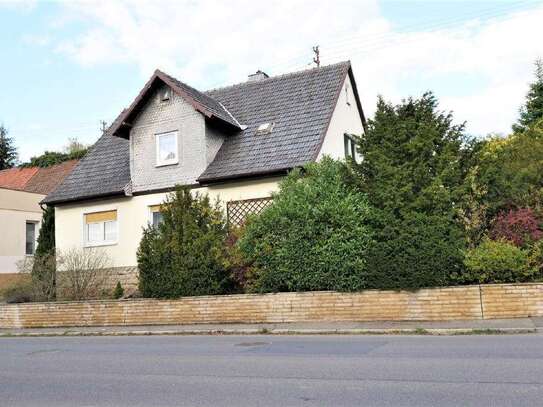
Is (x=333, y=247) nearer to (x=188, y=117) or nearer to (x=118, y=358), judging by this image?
(x=118, y=358)

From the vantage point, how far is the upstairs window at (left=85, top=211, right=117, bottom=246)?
73.8 feet

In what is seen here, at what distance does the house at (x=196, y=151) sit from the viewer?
65.3ft

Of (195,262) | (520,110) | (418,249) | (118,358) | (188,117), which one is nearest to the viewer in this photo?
(118,358)

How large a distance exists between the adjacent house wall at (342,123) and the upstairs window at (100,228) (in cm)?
877

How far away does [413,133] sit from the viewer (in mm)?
14953

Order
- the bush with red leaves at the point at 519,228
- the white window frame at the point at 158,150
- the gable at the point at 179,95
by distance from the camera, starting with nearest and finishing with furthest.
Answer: the bush with red leaves at the point at 519,228
the gable at the point at 179,95
the white window frame at the point at 158,150

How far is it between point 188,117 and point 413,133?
9.33 m

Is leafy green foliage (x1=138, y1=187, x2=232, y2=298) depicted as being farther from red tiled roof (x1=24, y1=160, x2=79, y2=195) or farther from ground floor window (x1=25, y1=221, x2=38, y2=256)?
red tiled roof (x1=24, y1=160, x2=79, y2=195)

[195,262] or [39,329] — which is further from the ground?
[195,262]

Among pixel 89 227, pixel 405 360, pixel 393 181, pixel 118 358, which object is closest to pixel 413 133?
pixel 393 181

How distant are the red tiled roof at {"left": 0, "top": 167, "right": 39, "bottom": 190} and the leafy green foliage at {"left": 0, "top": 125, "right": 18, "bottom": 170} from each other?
12.8 meters

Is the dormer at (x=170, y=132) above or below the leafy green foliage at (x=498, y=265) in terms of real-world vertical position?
above

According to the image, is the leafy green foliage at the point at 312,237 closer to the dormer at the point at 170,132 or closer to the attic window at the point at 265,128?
the attic window at the point at 265,128

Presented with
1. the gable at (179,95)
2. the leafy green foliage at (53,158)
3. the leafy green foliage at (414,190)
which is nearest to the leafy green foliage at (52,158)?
the leafy green foliage at (53,158)
